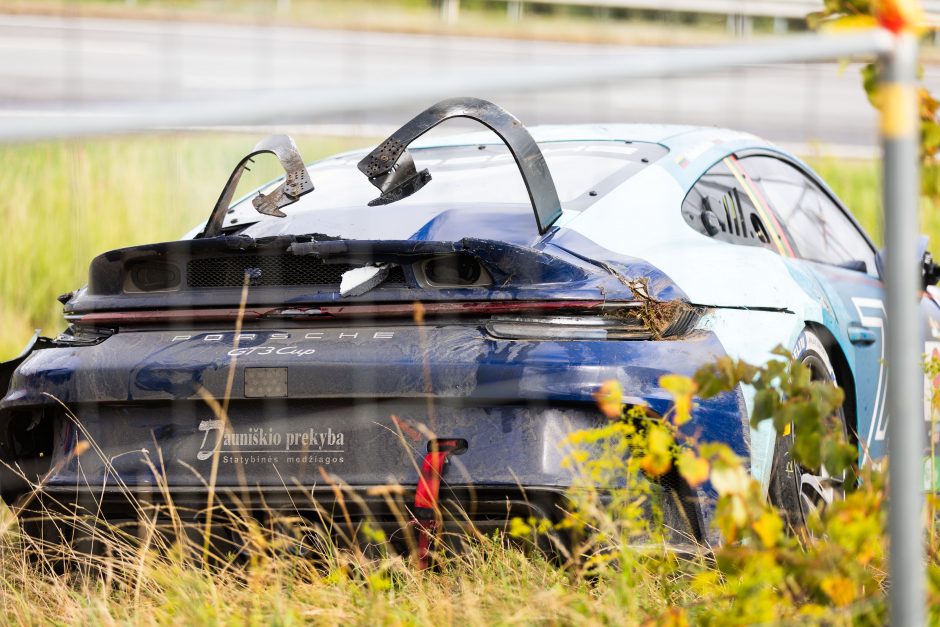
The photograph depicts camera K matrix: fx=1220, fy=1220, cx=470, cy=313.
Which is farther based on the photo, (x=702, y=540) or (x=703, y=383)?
(x=702, y=540)

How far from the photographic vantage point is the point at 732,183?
4199 mm

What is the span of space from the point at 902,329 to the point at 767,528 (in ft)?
1.67

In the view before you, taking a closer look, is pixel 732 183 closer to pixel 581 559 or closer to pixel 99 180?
pixel 581 559

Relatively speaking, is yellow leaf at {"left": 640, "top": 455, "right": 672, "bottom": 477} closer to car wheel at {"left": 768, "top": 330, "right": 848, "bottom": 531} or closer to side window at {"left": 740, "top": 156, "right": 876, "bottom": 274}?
car wheel at {"left": 768, "top": 330, "right": 848, "bottom": 531}


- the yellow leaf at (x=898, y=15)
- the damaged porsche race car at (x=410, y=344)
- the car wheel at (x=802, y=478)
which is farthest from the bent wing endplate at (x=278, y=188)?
the yellow leaf at (x=898, y=15)

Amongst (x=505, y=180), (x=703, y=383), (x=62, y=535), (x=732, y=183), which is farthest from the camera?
(x=732, y=183)

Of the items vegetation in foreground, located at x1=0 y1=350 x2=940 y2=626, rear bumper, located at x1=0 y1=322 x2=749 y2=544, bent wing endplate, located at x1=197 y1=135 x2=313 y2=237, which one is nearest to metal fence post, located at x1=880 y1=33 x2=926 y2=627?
vegetation in foreground, located at x1=0 y1=350 x2=940 y2=626

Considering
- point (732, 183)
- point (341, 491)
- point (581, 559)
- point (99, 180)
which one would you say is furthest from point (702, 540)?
point (99, 180)

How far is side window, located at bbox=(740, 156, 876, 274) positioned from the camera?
14.6ft

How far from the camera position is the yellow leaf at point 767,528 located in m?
2.36

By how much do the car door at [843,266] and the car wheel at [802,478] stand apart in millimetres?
206

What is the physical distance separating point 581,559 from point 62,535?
1.45 m

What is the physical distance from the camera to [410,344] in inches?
125

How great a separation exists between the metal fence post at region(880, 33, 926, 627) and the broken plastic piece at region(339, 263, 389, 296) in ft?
4.94
